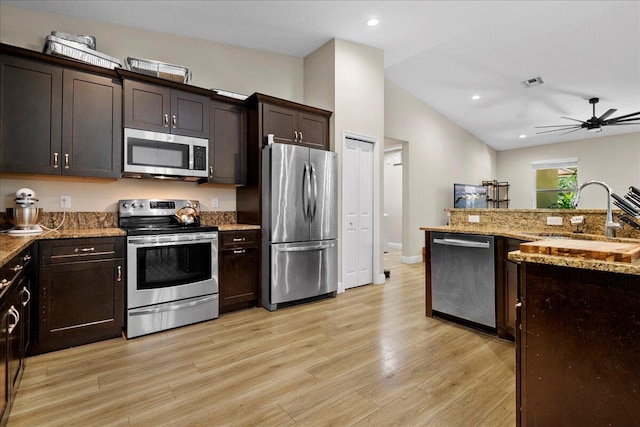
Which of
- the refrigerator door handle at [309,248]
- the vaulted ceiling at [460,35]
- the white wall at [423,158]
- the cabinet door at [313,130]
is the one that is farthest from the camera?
the white wall at [423,158]

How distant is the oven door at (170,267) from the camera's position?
2682 millimetres

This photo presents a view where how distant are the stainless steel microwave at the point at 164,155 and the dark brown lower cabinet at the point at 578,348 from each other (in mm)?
3028

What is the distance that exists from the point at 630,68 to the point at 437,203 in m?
3.64

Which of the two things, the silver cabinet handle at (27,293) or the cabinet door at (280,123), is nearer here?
the silver cabinet handle at (27,293)

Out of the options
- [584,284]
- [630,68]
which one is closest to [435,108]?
[630,68]

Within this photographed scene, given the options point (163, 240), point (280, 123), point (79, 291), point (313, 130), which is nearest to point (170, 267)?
point (163, 240)

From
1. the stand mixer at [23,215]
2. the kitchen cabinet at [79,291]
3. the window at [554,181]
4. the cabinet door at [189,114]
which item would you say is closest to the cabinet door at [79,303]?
the kitchen cabinet at [79,291]

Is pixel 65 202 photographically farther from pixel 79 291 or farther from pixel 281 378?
pixel 281 378

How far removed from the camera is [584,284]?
1.14m

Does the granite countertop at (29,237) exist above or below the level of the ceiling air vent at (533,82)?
below

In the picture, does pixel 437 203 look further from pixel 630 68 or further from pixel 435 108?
pixel 630 68

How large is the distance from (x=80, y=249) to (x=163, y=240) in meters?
0.59

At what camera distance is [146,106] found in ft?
9.91

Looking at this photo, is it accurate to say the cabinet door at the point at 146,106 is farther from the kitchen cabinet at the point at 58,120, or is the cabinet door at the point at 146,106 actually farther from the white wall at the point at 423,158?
the white wall at the point at 423,158
